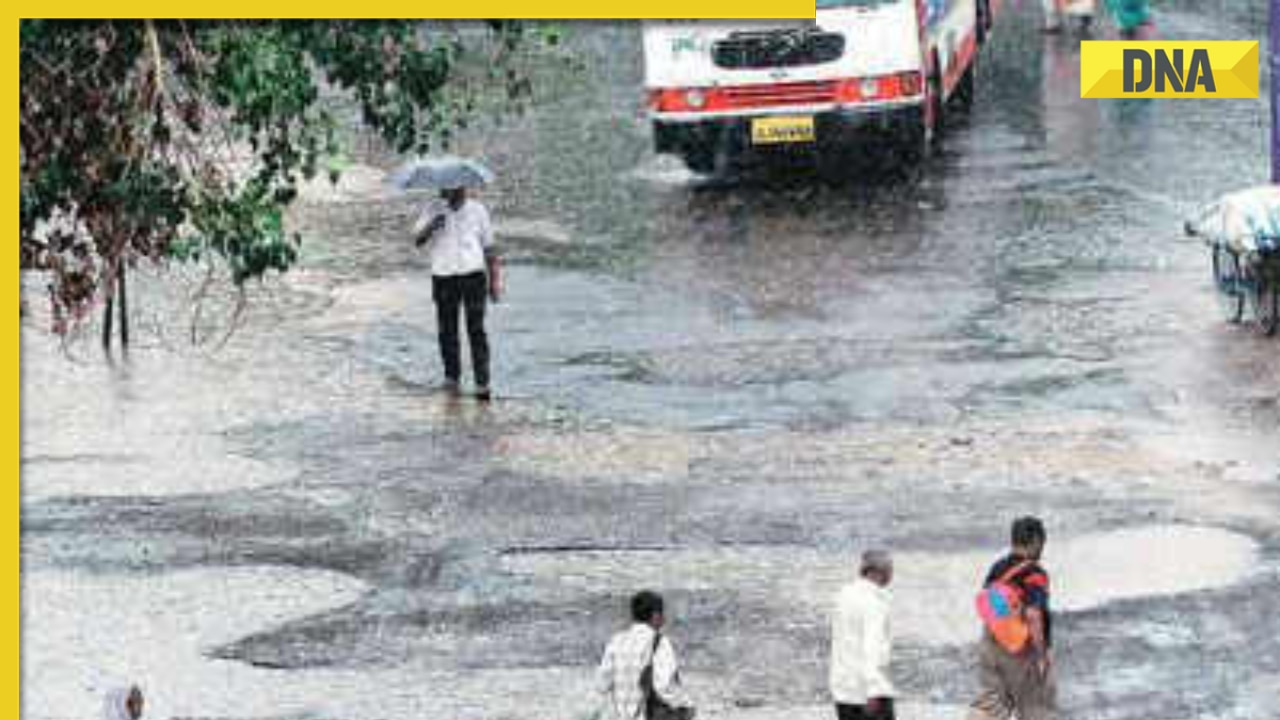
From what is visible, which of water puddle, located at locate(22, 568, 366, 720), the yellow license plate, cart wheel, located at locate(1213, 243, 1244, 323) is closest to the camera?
water puddle, located at locate(22, 568, 366, 720)

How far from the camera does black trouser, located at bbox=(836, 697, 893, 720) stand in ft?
40.4

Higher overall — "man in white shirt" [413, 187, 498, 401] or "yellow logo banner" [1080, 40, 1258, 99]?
Answer: "man in white shirt" [413, 187, 498, 401]

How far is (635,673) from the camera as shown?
12.1m

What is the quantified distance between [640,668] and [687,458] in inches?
227

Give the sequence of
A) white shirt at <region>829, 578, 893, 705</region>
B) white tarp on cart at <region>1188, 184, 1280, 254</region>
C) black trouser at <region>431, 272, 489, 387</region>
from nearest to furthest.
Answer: white shirt at <region>829, 578, 893, 705</region>, black trouser at <region>431, 272, 489, 387</region>, white tarp on cart at <region>1188, 184, 1280, 254</region>

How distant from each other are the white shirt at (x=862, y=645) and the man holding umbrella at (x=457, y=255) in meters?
7.18

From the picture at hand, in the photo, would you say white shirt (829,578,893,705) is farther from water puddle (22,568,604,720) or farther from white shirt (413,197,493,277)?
white shirt (413,197,493,277)

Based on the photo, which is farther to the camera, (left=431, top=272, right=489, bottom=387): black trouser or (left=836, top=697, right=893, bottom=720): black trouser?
(left=431, top=272, right=489, bottom=387): black trouser

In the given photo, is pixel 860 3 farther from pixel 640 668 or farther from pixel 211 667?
pixel 640 668

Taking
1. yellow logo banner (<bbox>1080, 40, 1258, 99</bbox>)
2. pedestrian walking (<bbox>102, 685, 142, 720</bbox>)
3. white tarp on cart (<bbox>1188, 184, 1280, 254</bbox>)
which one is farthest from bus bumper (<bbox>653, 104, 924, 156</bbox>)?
pedestrian walking (<bbox>102, 685, 142, 720</bbox>)

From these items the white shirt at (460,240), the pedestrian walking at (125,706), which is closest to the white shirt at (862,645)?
the pedestrian walking at (125,706)

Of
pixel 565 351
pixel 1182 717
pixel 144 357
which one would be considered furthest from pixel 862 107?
pixel 1182 717

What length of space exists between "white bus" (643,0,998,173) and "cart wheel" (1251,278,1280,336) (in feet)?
19.1

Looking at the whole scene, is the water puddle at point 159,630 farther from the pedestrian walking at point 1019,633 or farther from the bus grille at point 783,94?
the bus grille at point 783,94
